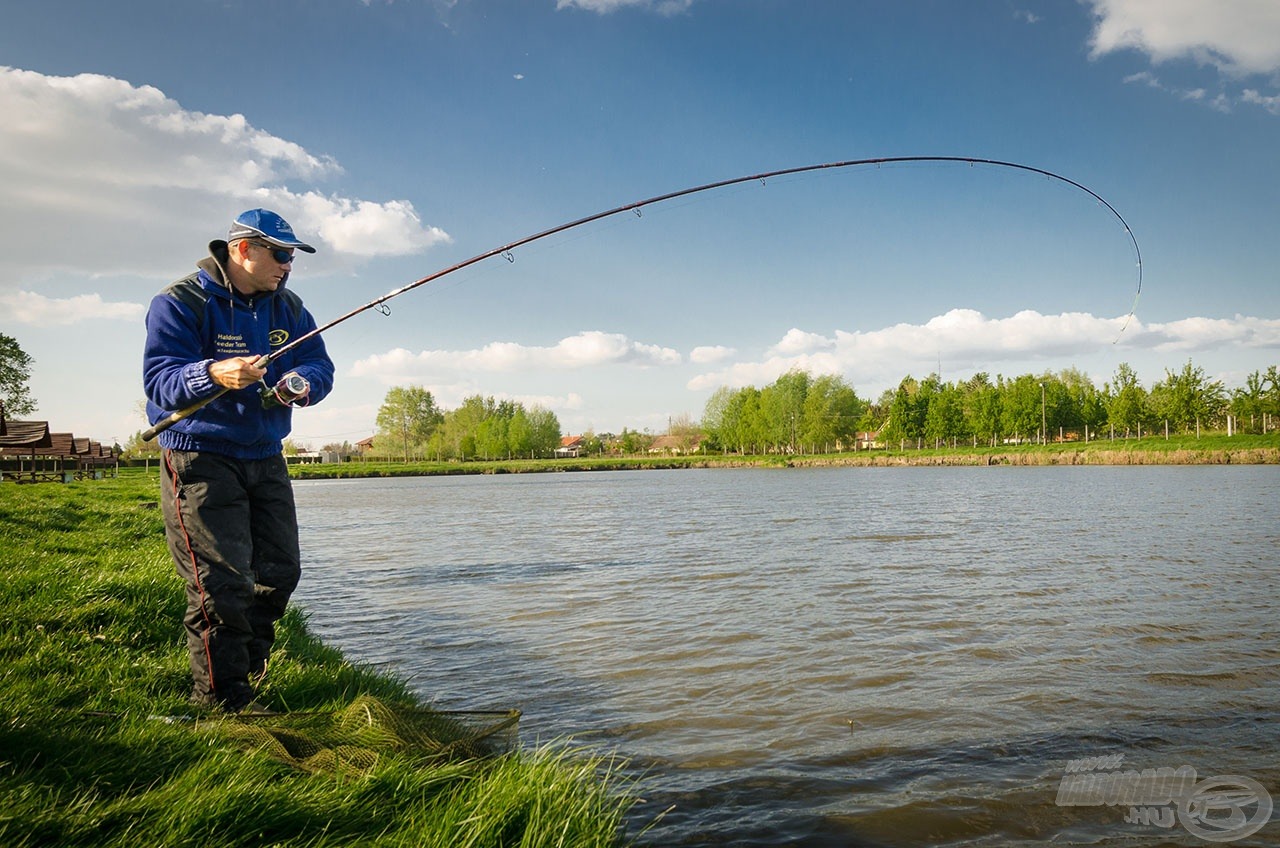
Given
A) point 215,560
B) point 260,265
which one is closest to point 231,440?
point 215,560

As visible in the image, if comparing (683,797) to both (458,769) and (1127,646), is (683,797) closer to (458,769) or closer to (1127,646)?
(458,769)

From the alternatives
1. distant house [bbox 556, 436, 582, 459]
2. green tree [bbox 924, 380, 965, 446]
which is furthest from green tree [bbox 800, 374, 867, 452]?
distant house [bbox 556, 436, 582, 459]

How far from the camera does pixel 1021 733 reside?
504 centimetres

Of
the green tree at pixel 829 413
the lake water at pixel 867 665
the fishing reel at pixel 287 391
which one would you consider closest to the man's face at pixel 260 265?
the fishing reel at pixel 287 391

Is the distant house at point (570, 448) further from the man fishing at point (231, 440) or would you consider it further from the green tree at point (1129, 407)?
the man fishing at point (231, 440)

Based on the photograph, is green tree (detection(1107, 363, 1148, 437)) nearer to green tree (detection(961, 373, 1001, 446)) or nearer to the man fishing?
green tree (detection(961, 373, 1001, 446))

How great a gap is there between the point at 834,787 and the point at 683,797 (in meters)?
0.82

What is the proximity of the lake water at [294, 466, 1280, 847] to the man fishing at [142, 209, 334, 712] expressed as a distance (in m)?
1.80

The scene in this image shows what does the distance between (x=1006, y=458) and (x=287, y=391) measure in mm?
73423

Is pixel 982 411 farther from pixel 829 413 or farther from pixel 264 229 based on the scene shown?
pixel 264 229

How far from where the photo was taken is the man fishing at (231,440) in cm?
418

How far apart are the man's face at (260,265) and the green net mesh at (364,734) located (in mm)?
2336

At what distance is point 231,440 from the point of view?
14.3 ft

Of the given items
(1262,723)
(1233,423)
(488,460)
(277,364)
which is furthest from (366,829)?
(488,460)
